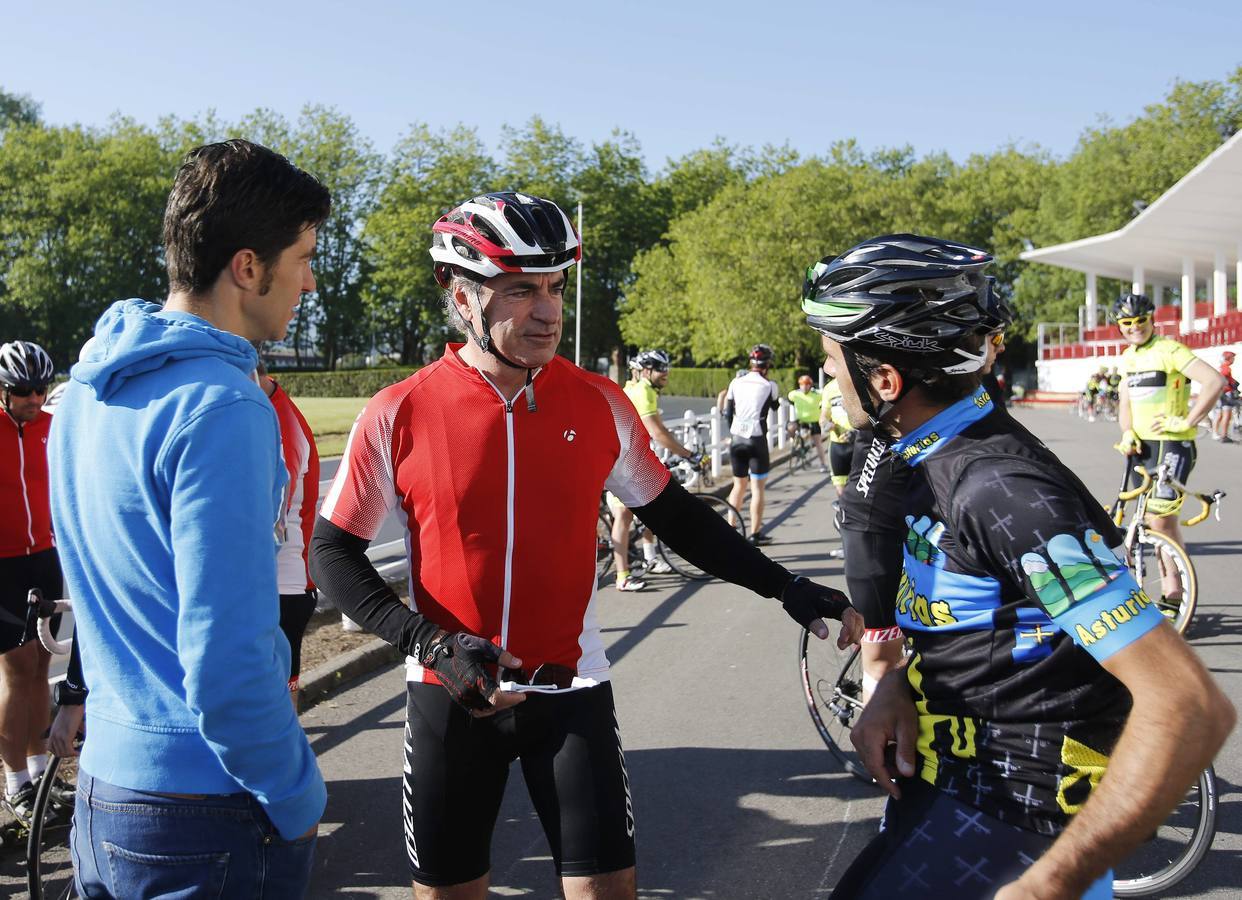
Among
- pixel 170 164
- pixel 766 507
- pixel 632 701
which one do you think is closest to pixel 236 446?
pixel 632 701

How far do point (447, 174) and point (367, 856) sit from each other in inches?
2767

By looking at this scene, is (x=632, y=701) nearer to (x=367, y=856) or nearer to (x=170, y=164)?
(x=367, y=856)

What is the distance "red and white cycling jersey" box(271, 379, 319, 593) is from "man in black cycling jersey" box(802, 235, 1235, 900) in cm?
226

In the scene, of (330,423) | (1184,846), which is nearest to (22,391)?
(1184,846)

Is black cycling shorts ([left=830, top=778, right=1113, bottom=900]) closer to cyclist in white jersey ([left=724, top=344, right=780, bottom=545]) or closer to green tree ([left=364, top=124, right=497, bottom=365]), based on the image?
cyclist in white jersey ([left=724, top=344, right=780, bottom=545])

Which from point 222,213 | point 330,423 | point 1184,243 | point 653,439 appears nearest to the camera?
point 222,213

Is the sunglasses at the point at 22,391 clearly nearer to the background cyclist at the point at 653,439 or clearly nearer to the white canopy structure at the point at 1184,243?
the background cyclist at the point at 653,439

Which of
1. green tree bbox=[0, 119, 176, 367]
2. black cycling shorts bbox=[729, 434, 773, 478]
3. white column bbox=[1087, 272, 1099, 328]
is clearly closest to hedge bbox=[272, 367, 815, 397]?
green tree bbox=[0, 119, 176, 367]

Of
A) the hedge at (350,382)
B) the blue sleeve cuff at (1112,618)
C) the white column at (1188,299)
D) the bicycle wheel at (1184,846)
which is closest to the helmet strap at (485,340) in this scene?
the blue sleeve cuff at (1112,618)

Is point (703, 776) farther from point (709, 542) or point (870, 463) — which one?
point (870, 463)

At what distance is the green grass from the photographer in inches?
1120

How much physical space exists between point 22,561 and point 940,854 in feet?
14.8

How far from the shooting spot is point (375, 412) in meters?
2.76

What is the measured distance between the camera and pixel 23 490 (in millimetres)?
4922
